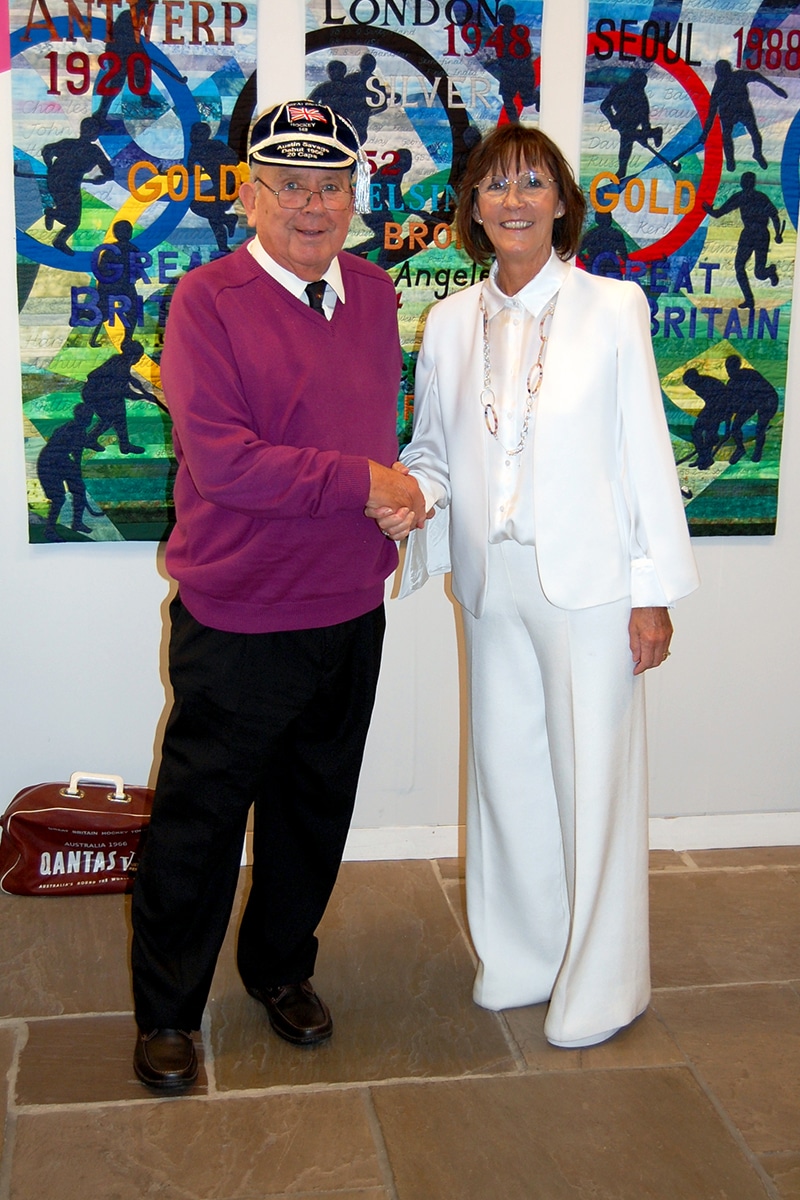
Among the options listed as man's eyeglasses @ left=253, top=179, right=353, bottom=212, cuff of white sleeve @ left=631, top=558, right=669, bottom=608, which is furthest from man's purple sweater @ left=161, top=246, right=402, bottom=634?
cuff of white sleeve @ left=631, top=558, right=669, bottom=608

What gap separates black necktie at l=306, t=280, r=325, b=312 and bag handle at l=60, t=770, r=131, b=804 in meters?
1.44

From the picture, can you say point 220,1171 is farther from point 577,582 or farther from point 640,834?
point 577,582

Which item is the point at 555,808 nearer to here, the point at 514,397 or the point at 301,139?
the point at 514,397

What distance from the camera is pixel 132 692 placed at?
3.03 meters

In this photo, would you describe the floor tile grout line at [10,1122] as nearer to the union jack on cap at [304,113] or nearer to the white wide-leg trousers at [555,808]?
the white wide-leg trousers at [555,808]

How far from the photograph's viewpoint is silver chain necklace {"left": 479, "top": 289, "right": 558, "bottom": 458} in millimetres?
2105

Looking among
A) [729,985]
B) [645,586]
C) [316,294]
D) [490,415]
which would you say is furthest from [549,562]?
[729,985]

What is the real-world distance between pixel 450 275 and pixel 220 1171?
2071 millimetres

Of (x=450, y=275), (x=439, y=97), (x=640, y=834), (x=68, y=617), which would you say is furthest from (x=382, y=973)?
(x=439, y=97)

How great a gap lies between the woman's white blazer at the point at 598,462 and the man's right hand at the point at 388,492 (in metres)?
0.19

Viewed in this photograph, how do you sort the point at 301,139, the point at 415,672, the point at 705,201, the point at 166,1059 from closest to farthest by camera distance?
the point at 301,139
the point at 166,1059
the point at 705,201
the point at 415,672

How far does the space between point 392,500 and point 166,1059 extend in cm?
112

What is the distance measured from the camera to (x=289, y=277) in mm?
1983

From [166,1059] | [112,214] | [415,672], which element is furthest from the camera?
[415,672]
